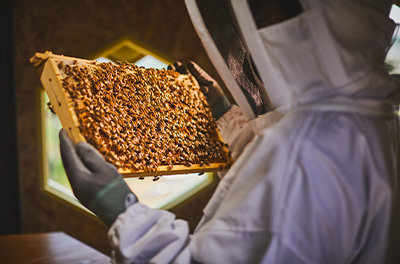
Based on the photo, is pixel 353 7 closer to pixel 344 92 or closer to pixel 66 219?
pixel 344 92

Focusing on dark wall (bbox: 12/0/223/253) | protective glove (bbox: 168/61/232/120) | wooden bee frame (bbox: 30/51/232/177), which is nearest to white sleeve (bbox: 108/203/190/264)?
wooden bee frame (bbox: 30/51/232/177)

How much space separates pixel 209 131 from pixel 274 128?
678mm

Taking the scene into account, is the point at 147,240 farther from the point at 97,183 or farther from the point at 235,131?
the point at 235,131

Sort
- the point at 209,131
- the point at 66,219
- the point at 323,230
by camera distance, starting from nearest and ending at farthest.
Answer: the point at 323,230, the point at 209,131, the point at 66,219

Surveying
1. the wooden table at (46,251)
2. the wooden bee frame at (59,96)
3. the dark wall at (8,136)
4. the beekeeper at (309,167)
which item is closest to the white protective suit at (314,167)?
the beekeeper at (309,167)

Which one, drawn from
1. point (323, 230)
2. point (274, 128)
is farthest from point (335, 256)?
point (274, 128)

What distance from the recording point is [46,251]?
5.61 ft

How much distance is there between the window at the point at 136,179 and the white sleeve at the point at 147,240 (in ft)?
10.3

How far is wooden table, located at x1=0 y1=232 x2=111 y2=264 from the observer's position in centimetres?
153

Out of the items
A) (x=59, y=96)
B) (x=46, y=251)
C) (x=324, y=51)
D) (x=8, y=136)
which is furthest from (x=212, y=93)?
(x=8, y=136)

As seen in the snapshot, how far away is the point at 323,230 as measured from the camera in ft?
2.47

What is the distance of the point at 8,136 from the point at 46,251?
338cm

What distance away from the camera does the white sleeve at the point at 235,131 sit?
164cm

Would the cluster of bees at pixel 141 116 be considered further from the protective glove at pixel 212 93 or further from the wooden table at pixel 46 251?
the wooden table at pixel 46 251
